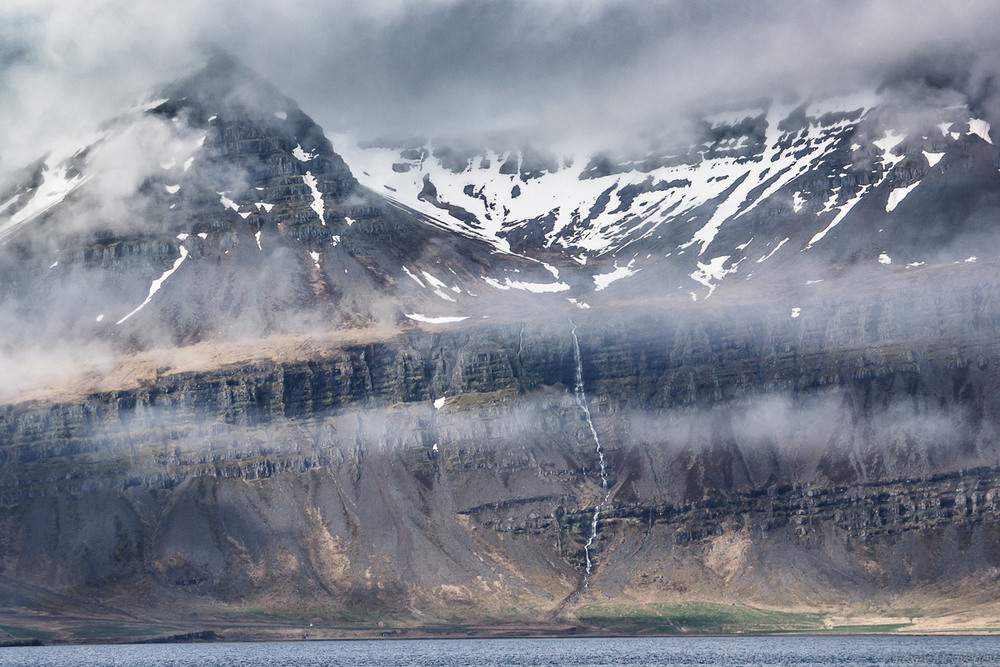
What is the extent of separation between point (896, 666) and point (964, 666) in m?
8.94

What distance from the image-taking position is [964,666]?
19462 cm

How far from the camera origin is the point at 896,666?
200 meters
